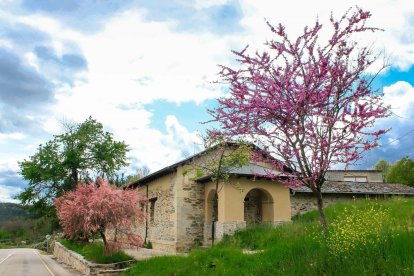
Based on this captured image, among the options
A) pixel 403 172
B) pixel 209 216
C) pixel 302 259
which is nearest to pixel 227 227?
pixel 209 216

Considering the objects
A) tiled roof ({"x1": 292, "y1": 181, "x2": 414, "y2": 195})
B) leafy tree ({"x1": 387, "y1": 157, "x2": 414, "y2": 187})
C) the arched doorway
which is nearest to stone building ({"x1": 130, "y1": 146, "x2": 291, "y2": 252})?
the arched doorway

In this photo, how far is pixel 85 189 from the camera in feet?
62.6

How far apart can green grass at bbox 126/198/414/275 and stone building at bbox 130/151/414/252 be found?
3585 mm

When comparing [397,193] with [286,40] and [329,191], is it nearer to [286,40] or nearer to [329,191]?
[329,191]

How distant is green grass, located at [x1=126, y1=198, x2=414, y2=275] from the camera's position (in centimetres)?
702

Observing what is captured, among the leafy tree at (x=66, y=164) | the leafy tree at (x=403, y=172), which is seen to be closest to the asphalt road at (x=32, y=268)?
the leafy tree at (x=66, y=164)

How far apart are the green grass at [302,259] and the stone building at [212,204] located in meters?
3.58

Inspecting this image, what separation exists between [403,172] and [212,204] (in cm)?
2799

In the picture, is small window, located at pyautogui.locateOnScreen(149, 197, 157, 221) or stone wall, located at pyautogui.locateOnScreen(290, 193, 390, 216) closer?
stone wall, located at pyautogui.locateOnScreen(290, 193, 390, 216)

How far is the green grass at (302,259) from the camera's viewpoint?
702 centimetres

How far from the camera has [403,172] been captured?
134ft

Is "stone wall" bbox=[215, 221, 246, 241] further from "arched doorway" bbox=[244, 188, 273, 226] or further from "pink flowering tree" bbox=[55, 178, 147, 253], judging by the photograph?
"pink flowering tree" bbox=[55, 178, 147, 253]

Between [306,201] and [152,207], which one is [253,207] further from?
[152,207]

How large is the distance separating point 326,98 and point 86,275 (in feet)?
49.7
